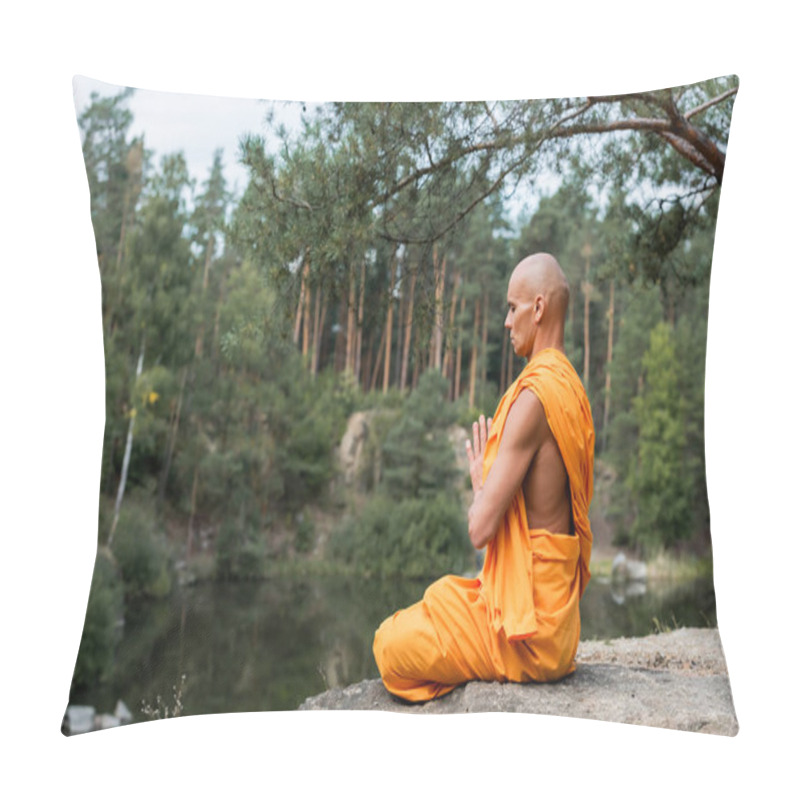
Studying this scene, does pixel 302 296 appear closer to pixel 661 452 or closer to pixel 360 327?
pixel 360 327

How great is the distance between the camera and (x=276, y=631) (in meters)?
4.71

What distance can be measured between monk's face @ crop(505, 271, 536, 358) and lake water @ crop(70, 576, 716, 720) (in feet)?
3.61

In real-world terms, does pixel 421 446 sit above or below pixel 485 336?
below

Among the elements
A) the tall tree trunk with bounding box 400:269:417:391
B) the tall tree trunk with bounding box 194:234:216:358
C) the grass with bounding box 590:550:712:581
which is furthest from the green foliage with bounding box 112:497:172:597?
the grass with bounding box 590:550:712:581

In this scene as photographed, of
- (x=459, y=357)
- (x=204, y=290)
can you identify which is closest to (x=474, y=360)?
(x=459, y=357)

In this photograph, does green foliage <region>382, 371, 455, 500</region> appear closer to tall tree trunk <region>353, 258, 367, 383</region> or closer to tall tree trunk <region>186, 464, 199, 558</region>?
tall tree trunk <region>353, 258, 367, 383</region>

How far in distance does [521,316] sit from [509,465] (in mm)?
738

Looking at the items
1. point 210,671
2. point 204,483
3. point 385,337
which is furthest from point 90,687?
point 385,337

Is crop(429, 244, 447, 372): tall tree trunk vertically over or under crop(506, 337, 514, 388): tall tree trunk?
over

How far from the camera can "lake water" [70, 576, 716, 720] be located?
14.7 ft

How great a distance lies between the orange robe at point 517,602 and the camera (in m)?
4.43

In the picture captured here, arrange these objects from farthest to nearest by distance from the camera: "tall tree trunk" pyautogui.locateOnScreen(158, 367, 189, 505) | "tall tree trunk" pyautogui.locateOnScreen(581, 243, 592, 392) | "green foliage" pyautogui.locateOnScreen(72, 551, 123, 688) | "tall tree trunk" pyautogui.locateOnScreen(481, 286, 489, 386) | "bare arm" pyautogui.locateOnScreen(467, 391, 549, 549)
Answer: "tall tree trunk" pyautogui.locateOnScreen(481, 286, 489, 386) < "tall tree trunk" pyautogui.locateOnScreen(581, 243, 592, 392) < "tall tree trunk" pyautogui.locateOnScreen(158, 367, 189, 505) < "bare arm" pyautogui.locateOnScreen(467, 391, 549, 549) < "green foliage" pyautogui.locateOnScreen(72, 551, 123, 688)

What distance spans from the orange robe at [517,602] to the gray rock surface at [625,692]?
6 centimetres

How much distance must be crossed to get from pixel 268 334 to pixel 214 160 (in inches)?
31.9
